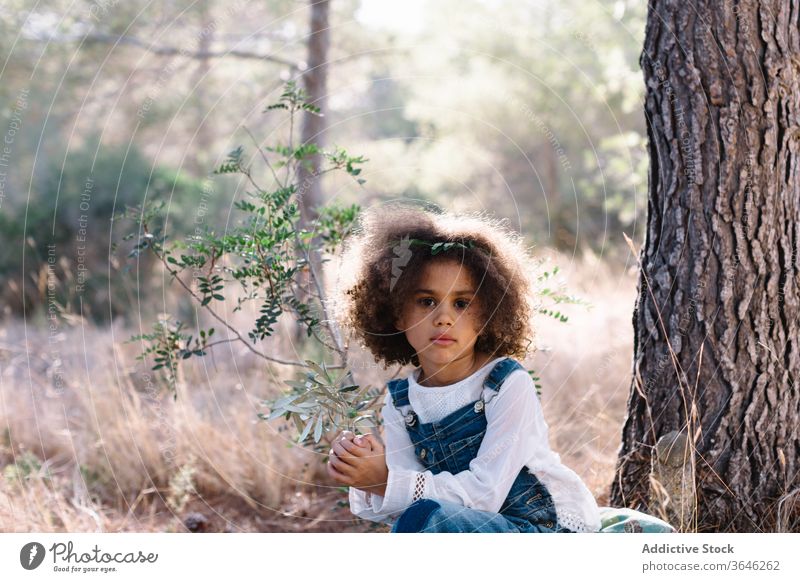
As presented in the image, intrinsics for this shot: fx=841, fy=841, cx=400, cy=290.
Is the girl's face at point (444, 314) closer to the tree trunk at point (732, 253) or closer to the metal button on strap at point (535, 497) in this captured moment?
the metal button on strap at point (535, 497)

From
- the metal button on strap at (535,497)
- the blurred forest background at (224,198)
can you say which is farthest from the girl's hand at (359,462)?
the blurred forest background at (224,198)

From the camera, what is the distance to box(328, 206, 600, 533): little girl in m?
→ 2.17

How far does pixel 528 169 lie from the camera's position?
43.7 ft

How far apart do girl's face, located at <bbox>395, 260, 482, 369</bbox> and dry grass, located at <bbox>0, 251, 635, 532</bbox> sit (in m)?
0.60

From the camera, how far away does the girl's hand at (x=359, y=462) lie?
7.09ft

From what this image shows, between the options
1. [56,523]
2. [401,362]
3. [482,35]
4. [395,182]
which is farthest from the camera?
[482,35]

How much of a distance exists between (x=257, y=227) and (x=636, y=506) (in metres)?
1.58

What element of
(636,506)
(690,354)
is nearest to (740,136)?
(690,354)

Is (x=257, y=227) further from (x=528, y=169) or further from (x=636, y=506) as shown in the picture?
(x=528, y=169)

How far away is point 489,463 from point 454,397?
0.23 m

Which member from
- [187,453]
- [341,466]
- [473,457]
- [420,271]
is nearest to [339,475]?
Result: [341,466]
